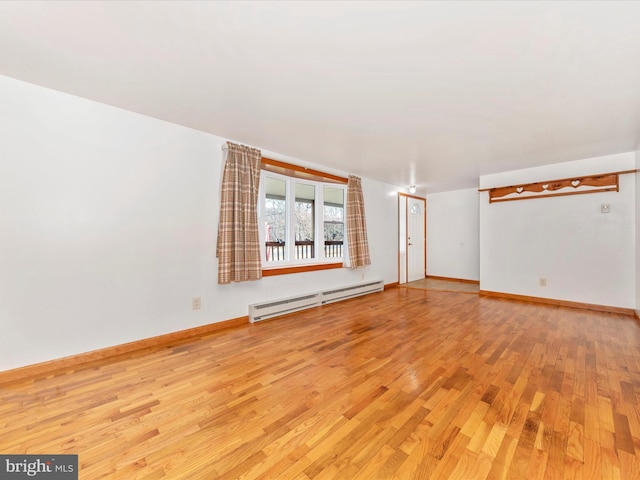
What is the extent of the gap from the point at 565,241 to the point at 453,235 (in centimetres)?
241

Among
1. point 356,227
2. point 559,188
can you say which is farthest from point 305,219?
point 559,188

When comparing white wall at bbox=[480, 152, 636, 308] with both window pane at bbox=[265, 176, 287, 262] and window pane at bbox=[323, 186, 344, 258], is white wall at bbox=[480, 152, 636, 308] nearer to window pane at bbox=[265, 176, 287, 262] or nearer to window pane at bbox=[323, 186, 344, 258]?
window pane at bbox=[323, 186, 344, 258]

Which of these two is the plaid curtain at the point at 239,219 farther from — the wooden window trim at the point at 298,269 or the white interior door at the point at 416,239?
the white interior door at the point at 416,239

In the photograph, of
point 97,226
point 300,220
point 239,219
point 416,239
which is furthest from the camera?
point 416,239

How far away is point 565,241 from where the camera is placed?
4230 mm

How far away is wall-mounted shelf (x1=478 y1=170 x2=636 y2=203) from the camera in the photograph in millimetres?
3891

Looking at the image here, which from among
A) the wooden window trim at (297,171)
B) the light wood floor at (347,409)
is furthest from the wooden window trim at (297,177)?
the light wood floor at (347,409)

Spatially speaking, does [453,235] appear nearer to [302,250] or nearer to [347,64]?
[302,250]

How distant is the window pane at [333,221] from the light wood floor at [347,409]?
Answer: 2.11m

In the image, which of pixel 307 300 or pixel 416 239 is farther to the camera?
pixel 416 239

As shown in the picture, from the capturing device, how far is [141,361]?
7.75ft
